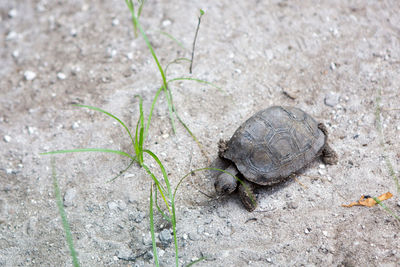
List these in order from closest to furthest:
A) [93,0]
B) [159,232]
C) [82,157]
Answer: [159,232], [82,157], [93,0]

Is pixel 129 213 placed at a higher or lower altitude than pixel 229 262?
lower

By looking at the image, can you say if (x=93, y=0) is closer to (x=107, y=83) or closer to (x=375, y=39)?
(x=107, y=83)

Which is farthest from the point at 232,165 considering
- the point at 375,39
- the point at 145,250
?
the point at 375,39

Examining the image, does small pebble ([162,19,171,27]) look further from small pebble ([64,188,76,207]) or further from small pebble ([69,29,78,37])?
small pebble ([64,188,76,207])

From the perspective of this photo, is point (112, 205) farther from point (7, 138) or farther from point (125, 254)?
point (7, 138)

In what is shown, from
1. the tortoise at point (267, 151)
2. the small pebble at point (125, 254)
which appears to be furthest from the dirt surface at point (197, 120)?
the tortoise at point (267, 151)

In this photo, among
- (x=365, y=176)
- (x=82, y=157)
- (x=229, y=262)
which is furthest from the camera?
(x=82, y=157)
